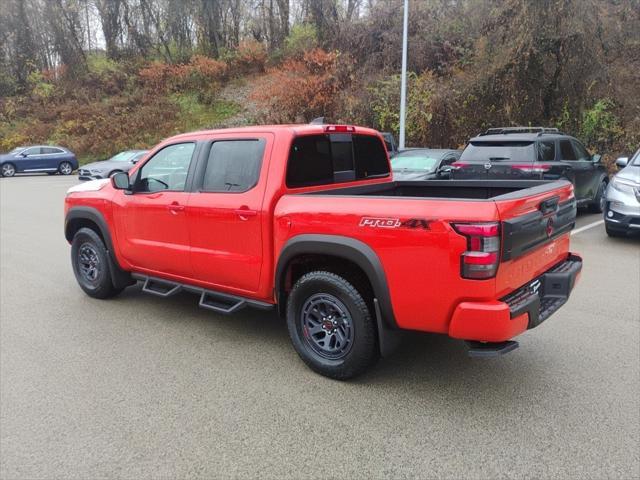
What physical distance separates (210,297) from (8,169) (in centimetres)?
2416

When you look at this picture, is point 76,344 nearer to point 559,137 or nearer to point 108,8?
point 559,137

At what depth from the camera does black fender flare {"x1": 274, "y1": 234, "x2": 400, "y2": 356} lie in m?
3.47

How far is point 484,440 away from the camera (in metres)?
3.11

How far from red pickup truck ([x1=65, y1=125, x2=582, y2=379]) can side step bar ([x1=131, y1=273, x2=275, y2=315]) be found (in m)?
0.02

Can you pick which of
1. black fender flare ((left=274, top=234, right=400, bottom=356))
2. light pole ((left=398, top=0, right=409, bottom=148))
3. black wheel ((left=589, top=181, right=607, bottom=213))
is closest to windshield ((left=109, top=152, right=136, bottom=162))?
light pole ((left=398, top=0, right=409, bottom=148))

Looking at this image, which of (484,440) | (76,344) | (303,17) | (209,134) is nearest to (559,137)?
(209,134)

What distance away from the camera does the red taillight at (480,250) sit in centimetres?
306

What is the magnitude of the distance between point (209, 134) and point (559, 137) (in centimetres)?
765

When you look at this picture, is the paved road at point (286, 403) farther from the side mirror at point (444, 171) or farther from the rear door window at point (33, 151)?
the rear door window at point (33, 151)

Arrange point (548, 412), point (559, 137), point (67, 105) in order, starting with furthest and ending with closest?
point (67, 105) → point (559, 137) → point (548, 412)

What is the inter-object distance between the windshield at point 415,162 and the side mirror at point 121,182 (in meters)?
7.94

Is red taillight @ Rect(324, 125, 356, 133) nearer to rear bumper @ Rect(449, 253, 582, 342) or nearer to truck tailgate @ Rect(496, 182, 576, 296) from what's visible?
truck tailgate @ Rect(496, 182, 576, 296)

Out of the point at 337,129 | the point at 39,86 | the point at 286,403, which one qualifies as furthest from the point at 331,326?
the point at 39,86

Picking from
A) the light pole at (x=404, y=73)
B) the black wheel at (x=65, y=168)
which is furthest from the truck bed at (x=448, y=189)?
the black wheel at (x=65, y=168)
